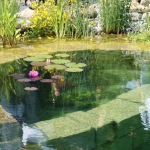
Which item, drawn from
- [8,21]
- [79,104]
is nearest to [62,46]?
[8,21]

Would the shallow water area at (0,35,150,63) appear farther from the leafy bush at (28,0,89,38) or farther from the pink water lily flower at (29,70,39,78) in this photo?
the pink water lily flower at (29,70,39,78)

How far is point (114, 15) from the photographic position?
23.8ft

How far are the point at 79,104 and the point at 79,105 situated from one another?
3 centimetres

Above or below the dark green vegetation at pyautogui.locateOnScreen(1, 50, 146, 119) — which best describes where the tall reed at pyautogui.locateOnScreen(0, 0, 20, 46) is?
above

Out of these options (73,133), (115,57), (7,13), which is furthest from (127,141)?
(7,13)

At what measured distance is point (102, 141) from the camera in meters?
2.74

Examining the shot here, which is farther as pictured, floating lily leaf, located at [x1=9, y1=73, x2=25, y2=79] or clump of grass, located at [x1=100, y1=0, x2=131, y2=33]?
clump of grass, located at [x1=100, y1=0, x2=131, y2=33]

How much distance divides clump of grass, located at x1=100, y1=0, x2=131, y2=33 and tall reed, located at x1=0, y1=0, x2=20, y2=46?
188 centimetres

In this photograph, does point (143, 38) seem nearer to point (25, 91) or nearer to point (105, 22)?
point (105, 22)

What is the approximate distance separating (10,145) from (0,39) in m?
4.12

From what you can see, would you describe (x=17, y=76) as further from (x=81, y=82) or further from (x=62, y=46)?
(x=62, y=46)

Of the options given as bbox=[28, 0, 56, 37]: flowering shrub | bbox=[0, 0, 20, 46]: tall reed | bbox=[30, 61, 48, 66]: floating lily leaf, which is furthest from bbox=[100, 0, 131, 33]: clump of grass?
bbox=[30, 61, 48, 66]: floating lily leaf

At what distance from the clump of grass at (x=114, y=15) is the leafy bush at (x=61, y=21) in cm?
43

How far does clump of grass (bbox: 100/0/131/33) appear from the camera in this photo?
726cm
